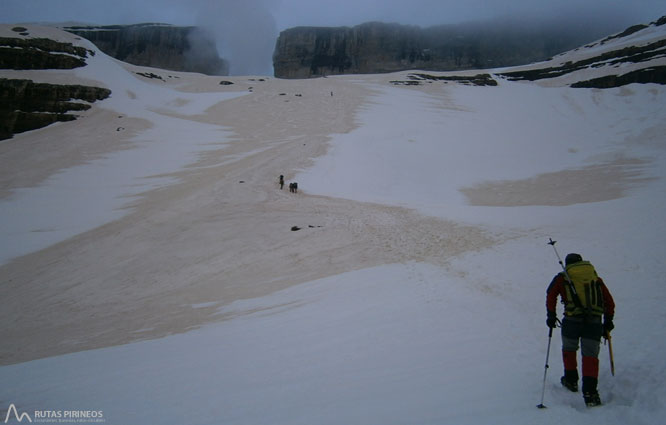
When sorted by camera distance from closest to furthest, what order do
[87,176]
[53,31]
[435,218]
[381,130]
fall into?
[435,218] < [87,176] < [381,130] < [53,31]

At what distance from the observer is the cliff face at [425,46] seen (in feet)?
309

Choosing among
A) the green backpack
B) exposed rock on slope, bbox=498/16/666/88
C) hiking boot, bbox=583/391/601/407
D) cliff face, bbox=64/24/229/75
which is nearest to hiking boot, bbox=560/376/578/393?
hiking boot, bbox=583/391/601/407

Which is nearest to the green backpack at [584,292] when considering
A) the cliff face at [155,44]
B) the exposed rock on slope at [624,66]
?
the exposed rock on slope at [624,66]

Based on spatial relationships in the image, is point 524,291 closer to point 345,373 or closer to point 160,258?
point 345,373

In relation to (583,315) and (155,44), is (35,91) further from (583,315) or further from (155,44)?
(155,44)

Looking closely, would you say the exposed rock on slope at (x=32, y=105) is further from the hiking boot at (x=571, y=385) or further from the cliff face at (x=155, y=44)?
the cliff face at (x=155, y=44)

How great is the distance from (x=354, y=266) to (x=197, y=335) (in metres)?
4.44

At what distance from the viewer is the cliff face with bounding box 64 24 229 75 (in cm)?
9162

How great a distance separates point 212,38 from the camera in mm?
96188

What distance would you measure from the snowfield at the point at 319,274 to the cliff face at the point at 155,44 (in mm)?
75950

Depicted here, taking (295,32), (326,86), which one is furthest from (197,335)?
(295,32)

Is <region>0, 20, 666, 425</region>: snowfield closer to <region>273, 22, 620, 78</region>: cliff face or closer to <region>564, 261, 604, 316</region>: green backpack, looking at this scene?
<region>564, 261, 604, 316</region>: green backpack

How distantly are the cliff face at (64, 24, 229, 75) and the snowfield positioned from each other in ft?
249

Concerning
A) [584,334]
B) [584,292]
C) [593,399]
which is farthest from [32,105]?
[593,399]
